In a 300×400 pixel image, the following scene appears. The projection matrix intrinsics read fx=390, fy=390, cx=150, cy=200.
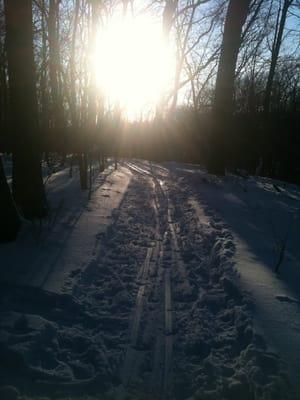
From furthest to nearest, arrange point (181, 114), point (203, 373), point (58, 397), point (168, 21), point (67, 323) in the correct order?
point (181, 114)
point (168, 21)
point (67, 323)
point (203, 373)
point (58, 397)

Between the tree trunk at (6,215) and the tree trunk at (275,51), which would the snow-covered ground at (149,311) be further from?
the tree trunk at (275,51)

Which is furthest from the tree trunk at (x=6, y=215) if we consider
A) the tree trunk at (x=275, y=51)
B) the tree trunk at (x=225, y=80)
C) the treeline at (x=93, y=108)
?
the tree trunk at (x=275, y=51)

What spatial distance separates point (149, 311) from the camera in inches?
169

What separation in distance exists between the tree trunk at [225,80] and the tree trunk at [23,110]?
32.6ft

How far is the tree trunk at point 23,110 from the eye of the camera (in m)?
6.61

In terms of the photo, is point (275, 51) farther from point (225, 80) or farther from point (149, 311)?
point (149, 311)

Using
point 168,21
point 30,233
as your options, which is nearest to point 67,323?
point 30,233

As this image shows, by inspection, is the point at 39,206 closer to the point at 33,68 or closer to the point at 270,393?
the point at 33,68

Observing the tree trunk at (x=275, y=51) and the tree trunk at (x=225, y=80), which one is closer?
the tree trunk at (x=225, y=80)

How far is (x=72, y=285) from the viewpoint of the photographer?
4711 millimetres

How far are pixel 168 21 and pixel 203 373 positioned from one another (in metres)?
23.6

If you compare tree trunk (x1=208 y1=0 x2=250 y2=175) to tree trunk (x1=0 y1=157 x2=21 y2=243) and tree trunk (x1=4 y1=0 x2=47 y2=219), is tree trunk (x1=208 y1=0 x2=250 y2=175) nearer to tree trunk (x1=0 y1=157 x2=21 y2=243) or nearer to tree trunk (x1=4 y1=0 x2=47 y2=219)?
tree trunk (x1=4 y1=0 x2=47 y2=219)

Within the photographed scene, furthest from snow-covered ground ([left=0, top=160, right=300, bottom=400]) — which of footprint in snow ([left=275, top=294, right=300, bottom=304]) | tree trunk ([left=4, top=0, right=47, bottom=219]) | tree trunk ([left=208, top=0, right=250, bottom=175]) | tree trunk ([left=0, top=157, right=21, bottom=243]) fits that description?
tree trunk ([left=208, top=0, right=250, bottom=175])

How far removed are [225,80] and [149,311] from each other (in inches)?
508
